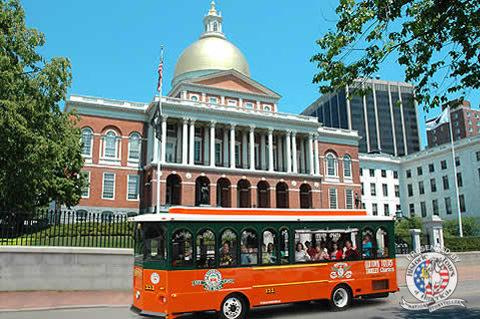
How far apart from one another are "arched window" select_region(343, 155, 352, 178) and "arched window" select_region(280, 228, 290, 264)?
5156cm

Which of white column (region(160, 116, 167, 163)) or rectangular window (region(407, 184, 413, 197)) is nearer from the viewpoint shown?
white column (region(160, 116, 167, 163))

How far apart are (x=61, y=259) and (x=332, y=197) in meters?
48.6

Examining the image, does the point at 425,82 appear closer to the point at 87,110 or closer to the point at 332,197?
the point at 87,110

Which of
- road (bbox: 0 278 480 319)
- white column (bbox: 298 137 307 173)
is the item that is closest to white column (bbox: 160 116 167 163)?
white column (bbox: 298 137 307 173)

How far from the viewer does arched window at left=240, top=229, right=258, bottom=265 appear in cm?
1178

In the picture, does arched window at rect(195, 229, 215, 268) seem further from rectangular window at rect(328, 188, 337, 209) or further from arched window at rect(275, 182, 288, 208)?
rectangular window at rect(328, 188, 337, 209)

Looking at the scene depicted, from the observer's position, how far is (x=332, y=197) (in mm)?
60656

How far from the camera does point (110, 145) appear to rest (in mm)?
50281

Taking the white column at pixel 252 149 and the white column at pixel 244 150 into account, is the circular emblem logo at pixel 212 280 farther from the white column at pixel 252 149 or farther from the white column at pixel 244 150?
the white column at pixel 244 150

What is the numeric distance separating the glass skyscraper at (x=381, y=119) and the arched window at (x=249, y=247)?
14035 centimetres

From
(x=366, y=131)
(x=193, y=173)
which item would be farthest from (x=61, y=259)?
(x=366, y=131)

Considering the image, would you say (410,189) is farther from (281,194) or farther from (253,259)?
(253,259)

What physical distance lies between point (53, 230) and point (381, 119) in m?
149

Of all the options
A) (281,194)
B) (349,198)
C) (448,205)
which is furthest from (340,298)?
(448,205)
